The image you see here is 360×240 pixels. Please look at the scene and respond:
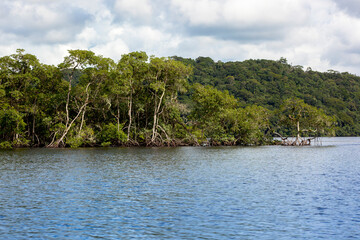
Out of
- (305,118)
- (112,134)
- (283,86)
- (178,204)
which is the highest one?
(283,86)

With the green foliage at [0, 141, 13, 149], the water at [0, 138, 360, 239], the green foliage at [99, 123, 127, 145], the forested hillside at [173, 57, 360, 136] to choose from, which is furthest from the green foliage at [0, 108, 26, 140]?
the forested hillside at [173, 57, 360, 136]

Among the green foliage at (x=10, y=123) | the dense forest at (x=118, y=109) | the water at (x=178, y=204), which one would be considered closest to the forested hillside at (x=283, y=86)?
the dense forest at (x=118, y=109)

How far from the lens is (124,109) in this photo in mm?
72688

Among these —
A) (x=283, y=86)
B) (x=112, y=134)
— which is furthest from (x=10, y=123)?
(x=283, y=86)

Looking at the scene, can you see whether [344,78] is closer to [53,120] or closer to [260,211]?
[53,120]

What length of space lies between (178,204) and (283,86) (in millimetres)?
152246

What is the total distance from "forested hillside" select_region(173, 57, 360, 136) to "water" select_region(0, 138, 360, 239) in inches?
4575

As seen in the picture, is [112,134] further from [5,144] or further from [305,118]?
[305,118]

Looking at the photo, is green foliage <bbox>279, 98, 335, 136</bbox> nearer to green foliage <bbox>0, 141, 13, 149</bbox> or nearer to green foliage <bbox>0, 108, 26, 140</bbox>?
green foliage <bbox>0, 108, 26, 140</bbox>

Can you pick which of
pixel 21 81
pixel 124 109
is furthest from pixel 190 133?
pixel 21 81

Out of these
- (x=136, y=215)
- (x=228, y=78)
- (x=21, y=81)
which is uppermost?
(x=228, y=78)

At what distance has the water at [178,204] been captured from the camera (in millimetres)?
14930

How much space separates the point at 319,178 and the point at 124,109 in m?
48.8

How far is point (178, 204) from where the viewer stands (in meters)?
19.6
